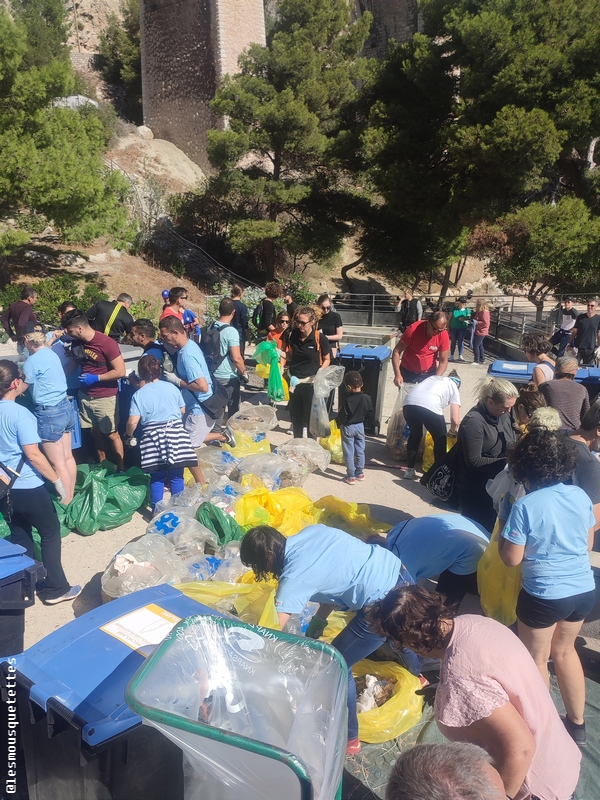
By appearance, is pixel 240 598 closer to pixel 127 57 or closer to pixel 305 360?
pixel 305 360

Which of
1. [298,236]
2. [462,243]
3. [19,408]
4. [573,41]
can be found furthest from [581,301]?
[19,408]

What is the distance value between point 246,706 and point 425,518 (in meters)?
1.67

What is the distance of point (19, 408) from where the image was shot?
3.25m

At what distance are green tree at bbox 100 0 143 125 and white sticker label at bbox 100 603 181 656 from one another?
33791 millimetres

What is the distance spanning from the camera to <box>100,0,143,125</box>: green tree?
30.2m

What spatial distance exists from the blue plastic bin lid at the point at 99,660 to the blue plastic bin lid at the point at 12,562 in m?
0.50

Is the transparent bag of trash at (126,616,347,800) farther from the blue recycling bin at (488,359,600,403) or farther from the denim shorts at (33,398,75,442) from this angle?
the blue recycling bin at (488,359,600,403)

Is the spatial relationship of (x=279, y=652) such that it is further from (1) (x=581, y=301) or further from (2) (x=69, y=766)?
(1) (x=581, y=301)

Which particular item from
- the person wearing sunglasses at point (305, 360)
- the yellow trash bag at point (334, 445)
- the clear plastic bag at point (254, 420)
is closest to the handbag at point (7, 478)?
the clear plastic bag at point (254, 420)

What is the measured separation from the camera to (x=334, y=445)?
6.03 metres

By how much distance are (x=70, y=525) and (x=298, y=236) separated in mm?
17398

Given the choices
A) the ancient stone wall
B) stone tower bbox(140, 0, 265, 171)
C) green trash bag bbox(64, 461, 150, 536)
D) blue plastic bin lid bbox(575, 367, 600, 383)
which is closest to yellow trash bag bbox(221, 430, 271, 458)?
green trash bag bbox(64, 461, 150, 536)

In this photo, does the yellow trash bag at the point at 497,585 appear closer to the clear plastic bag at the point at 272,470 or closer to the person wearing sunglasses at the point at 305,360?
the clear plastic bag at the point at 272,470

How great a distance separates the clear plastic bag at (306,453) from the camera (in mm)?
5535
